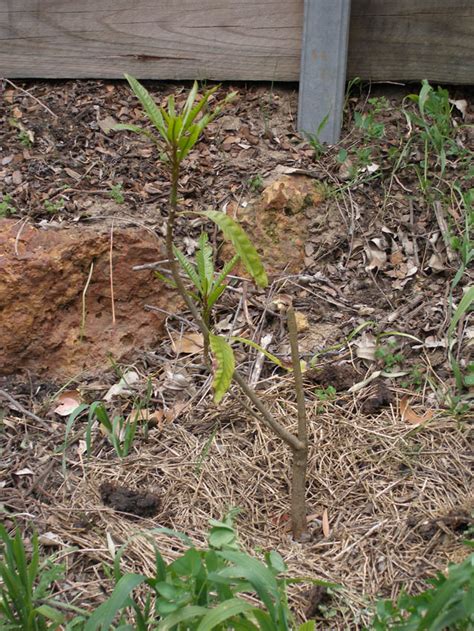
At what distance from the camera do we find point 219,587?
1835mm

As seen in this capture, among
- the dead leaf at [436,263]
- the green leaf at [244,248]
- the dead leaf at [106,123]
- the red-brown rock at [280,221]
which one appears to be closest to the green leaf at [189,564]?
the green leaf at [244,248]

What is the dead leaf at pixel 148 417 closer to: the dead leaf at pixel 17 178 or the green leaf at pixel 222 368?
the green leaf at pixel 222 368

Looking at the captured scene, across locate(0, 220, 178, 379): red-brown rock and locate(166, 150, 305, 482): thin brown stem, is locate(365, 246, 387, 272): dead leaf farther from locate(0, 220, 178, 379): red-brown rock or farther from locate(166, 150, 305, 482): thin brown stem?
locate(166, 150, 305, 482): thin brown stem

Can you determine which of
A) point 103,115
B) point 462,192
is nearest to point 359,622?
point 462,192

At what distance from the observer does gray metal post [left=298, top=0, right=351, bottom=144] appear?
335 centimetres

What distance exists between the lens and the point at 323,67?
342cm

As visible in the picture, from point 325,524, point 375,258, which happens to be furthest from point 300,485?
point 375,258

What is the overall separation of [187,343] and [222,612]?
1.42 metres

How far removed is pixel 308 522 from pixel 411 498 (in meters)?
0.31

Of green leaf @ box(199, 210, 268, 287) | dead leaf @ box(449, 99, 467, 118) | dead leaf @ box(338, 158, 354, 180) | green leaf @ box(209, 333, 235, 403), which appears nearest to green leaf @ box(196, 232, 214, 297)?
green leaf @ box(209, 333, 235, 403)

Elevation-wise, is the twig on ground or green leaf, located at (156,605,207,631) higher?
the twig on ground

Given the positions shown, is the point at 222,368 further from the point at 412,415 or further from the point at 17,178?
the point at 17,178

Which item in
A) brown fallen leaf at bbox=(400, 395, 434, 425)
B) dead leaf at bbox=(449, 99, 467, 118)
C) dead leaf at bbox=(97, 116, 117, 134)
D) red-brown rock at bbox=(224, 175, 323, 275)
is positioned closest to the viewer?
brown fallen leaf at bbox=(400, 395, 434, 425)

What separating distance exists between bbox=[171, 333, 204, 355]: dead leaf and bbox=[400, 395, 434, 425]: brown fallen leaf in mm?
749
